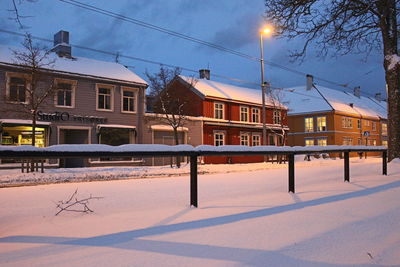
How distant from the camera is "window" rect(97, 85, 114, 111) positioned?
23312 millimetres

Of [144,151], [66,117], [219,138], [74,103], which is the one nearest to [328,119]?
[219,138]

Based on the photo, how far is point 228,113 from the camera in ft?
104

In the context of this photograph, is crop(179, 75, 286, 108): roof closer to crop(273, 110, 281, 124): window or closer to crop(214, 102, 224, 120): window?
crop(214, 102, 224, 120): window

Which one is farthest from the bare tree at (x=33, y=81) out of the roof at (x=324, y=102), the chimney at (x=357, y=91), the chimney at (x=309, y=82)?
the chimney at (x=357, y=91)

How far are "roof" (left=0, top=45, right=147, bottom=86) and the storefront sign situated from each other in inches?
111

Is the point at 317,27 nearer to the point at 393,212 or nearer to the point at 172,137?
the point at 393,212

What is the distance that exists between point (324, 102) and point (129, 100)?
30.7 metres

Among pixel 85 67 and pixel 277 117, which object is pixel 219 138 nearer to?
pixel 277 117

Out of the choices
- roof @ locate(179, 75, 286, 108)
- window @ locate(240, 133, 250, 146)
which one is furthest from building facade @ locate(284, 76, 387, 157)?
window @ locate(240, 133, 250, 146)

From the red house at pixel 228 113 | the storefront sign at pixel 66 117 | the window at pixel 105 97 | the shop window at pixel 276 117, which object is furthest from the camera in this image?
the shop window at pixel 276 117

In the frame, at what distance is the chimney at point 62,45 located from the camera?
24.0 metres

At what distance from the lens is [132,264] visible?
2.77m

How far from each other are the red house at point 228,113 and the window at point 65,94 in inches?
366

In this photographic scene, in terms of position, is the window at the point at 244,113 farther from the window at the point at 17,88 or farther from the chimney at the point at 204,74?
the window at the point at 17,88
